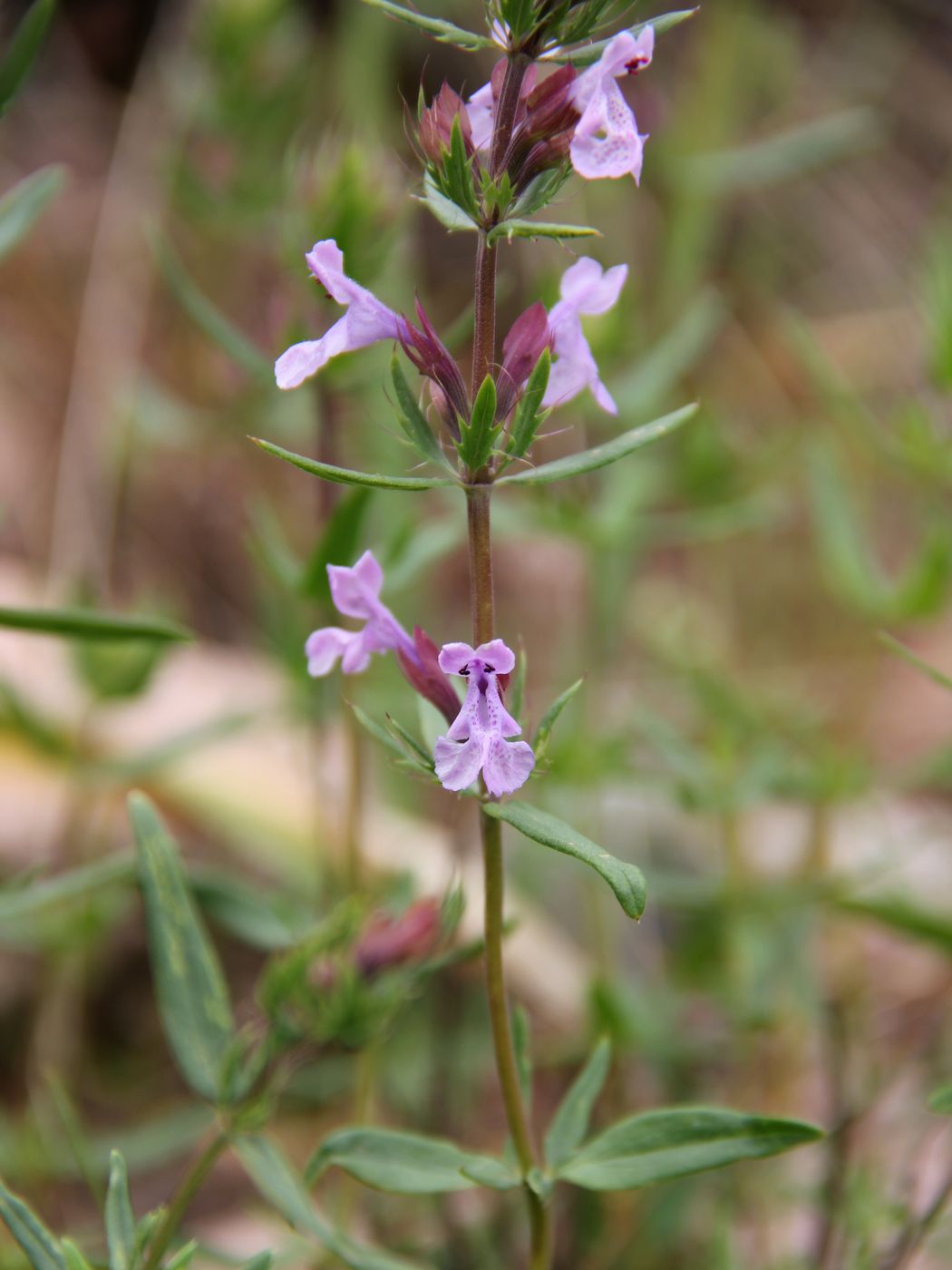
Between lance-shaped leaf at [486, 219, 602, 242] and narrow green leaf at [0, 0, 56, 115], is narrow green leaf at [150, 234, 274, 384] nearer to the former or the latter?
narrow green leaf at [0, 0, 56, 115]

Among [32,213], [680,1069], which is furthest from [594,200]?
[680,1069]

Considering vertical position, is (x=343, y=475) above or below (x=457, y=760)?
above

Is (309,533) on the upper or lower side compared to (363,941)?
upper

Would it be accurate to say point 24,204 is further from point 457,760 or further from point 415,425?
point 457,760

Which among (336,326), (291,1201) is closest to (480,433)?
(336,326)

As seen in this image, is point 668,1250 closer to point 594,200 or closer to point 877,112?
point 594,200

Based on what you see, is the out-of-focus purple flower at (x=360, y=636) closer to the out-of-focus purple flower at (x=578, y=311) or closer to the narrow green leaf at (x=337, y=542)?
the out-of-focus purple flower at (x=578, y=311)

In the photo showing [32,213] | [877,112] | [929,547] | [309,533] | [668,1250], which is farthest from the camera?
[877,112]

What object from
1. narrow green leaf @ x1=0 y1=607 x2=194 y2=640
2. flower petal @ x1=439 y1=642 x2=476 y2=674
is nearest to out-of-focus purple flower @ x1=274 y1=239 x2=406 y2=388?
flower petal @ x1=439 y1=642 x2=476 y2=674
